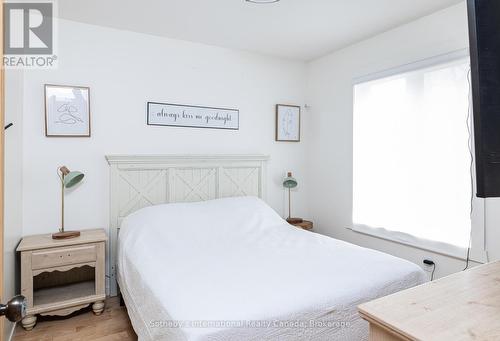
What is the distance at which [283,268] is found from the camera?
1900mm

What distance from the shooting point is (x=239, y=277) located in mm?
1752

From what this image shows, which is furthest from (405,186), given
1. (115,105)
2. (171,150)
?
(115,105)

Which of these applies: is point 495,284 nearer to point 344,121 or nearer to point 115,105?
point 344,121

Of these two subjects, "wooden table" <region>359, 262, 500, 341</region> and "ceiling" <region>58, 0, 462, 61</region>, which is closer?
"wooden table" <region>359, 262, 500, 341</region>

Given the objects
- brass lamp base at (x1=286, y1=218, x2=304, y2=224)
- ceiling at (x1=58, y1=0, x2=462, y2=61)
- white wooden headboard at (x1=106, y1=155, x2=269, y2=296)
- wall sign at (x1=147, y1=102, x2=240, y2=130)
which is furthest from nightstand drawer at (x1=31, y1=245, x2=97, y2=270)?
brass lamp base at (x1=286, y1=218, x2=304, y2=224)

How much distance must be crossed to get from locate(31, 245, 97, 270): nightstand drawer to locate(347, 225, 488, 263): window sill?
8.04 ft

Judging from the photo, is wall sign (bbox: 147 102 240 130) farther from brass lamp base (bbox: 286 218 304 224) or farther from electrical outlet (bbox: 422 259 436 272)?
electrical outlet (bbox: 422 259 436 272)

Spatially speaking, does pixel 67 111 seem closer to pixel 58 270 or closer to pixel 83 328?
pixel 58 270

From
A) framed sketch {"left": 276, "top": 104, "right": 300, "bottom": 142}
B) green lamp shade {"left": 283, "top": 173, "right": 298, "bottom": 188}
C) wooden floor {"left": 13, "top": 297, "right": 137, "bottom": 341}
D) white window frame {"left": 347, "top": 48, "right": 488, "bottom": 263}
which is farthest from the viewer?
framed sketch {"left": 276, "top": 104, "right": 300, "bottom": 142}

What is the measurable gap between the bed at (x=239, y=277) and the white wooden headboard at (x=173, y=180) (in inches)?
2.4

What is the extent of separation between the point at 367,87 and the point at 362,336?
2292 millimetres

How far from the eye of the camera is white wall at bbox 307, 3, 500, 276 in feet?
8.01

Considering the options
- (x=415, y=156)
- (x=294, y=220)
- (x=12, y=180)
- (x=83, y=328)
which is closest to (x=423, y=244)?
(x=415, y=156)

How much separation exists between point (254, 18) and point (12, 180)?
2.15 meters
